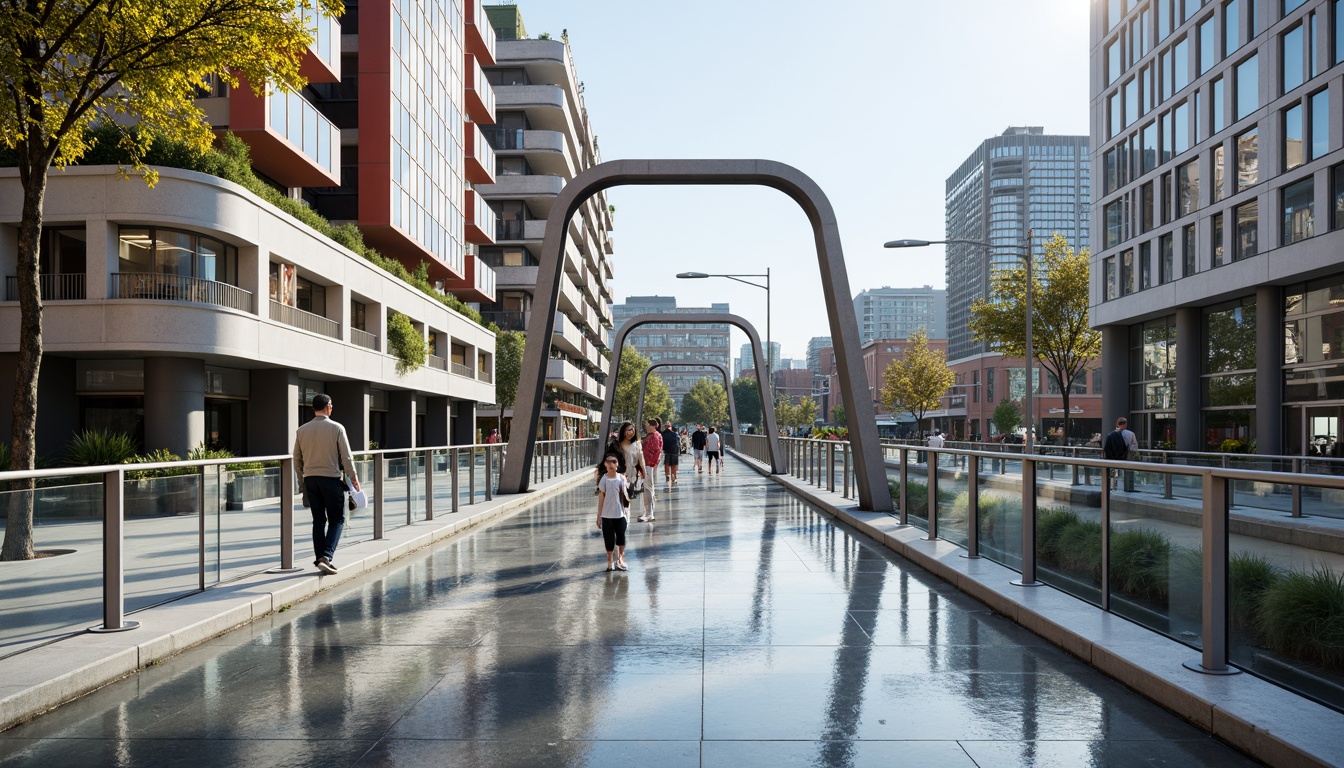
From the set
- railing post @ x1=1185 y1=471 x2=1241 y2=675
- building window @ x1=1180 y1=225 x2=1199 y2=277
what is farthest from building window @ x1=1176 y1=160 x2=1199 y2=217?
railing post @ x1=1185 y1=471 x2=1241 y2=675

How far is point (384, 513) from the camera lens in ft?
45.5

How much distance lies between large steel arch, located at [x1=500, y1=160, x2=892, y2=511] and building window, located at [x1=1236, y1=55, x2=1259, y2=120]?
22622 millimetres

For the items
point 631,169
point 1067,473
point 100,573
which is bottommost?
point 100,573

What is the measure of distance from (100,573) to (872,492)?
40.2 feet

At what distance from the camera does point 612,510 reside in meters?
11.5

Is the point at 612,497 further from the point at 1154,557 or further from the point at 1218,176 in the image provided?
the point at 1218,176

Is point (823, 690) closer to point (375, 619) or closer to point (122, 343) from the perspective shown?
point (375, 619)

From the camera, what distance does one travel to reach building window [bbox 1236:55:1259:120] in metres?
33.2

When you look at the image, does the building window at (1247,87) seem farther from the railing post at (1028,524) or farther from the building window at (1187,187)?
the railing post at (1028,524)

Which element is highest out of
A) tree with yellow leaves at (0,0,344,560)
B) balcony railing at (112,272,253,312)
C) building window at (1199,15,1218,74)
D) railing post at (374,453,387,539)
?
building window at (1199,15,1218,74)

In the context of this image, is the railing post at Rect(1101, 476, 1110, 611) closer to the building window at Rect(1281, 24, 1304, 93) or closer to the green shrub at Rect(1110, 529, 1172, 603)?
the green shrub at Rect(1110, 529, 1172, 603)

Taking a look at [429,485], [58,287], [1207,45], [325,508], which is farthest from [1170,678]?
[1207,45]

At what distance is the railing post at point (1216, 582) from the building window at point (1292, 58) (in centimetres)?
3012

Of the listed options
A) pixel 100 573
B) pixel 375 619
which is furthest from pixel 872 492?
pixel 100 573
